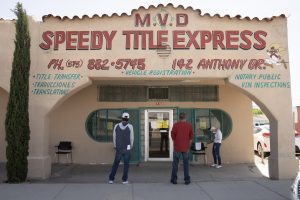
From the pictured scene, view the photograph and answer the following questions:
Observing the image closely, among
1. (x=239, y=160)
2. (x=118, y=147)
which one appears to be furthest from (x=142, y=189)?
(x=239, y=160)

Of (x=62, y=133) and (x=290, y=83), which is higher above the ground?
(x=290, y=83)

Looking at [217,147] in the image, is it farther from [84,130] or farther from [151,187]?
[84,130]

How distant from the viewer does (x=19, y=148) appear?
9.22 meters

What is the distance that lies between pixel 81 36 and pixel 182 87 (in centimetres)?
487

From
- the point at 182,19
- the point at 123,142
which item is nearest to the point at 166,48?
the point at 182,19

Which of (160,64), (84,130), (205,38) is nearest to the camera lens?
(160,64)

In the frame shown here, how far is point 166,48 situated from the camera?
10.1 m

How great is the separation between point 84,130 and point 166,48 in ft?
17.0

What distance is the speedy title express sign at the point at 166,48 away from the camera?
1002 cm

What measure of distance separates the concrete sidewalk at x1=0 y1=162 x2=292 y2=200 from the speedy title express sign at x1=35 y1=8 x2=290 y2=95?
9.03ft

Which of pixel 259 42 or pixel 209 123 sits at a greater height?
pixel 259 42

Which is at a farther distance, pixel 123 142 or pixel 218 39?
pixel 218 39

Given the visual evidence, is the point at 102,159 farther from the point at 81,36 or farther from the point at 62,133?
the point at 81,36

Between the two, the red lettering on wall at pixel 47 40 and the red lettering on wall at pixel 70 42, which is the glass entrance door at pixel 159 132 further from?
the red lettering on wall at pixel 47 40
